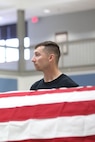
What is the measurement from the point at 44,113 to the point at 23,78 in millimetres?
11175

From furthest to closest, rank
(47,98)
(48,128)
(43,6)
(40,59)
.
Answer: (43,6)
(40,59)
(47,98)
(48,128)

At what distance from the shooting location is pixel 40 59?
2965mm

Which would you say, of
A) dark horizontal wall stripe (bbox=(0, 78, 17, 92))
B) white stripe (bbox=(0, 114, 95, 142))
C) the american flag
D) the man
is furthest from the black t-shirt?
dark horizontal wall stripe (bbox=(0, 78, 17, 92))

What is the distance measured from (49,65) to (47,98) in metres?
0.51

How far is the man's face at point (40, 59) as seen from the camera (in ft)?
9.68

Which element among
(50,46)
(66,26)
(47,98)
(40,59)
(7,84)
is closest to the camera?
(47,98)

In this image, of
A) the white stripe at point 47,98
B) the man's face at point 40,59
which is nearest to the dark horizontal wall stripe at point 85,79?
the man's face at point 40,59

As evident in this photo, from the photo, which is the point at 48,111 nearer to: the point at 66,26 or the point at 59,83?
the point at 59,83

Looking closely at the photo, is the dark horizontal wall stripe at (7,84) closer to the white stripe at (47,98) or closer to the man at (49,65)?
the man at (49,65)

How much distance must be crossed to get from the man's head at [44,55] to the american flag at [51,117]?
36 cm

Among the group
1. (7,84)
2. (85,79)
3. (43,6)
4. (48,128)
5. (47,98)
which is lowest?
(7,84)

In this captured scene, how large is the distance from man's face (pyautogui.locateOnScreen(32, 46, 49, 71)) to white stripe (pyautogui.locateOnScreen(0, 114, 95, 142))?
24.1 inches

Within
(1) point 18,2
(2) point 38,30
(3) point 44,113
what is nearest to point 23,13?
(1) point 18,2

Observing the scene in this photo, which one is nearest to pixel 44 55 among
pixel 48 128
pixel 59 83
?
pixel 59 83
